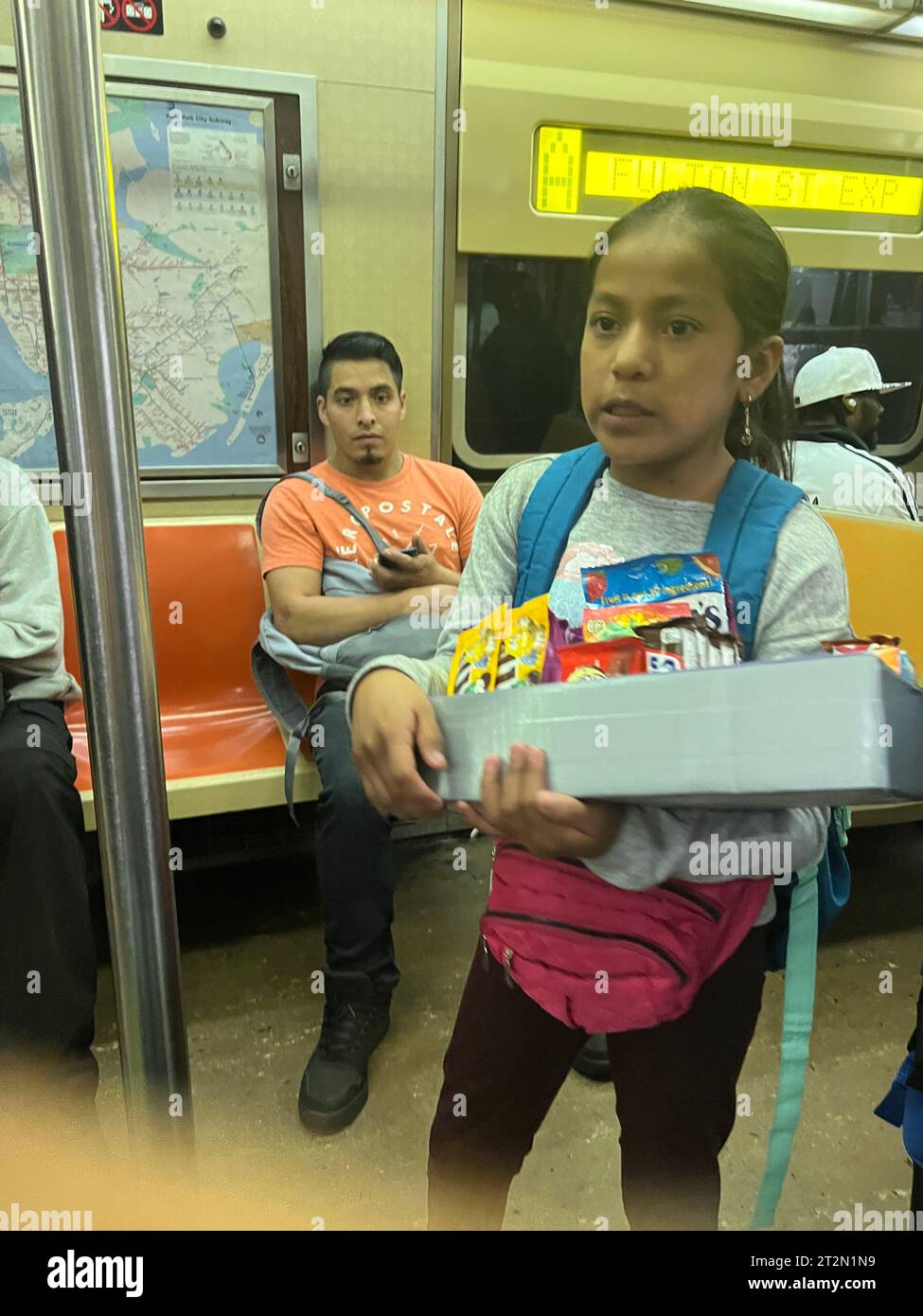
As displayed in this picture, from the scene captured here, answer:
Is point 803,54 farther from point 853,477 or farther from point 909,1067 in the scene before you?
point 909,1067

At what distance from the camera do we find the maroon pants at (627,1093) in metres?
0.83

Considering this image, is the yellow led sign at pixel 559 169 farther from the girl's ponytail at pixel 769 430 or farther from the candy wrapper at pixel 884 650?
the candy wrapper at pixel 884 650

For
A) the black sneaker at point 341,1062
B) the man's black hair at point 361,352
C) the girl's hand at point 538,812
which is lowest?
the black sneaker at point 341,1062

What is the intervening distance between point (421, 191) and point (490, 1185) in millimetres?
2321

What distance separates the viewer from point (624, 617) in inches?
21.8

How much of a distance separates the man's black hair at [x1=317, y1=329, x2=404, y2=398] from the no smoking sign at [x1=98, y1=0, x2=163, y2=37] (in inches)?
32.5

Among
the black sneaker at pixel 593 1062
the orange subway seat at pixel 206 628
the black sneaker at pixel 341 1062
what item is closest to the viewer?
the black sneaker at pixel 341 1062

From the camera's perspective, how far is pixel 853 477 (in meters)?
2.31

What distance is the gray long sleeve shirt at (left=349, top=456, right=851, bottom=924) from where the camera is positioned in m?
0.63

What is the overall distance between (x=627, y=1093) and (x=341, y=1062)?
991mm

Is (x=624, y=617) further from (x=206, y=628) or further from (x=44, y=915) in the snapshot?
(x=206, y=628)

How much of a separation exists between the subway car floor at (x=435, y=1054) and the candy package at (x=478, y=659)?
75 centimetres


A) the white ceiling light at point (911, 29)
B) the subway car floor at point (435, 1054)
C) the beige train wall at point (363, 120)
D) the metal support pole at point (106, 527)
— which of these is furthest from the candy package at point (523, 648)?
the white ceiling light at point (911, 29)
